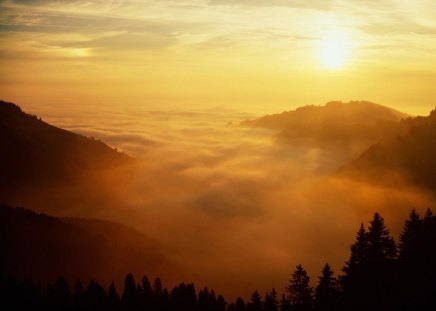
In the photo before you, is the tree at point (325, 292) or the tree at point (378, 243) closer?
the tree at point (378, 243)

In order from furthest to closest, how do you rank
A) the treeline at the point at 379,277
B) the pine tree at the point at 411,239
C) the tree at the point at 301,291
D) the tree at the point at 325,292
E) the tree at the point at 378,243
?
1. the tree at the point at 301,291
2. the pine tree at the point at 411,239
3. the tree at the point at 325,292
4. the tree at the point at 378,243
5. the treeline at the point at 379,277

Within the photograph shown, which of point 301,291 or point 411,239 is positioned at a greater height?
point 411,239

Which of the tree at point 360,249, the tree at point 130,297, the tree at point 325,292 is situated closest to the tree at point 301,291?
the tree at point 325,292

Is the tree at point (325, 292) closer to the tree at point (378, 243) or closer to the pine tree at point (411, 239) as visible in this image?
the tree at point (378, 243)

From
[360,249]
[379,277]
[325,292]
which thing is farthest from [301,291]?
[379,277]

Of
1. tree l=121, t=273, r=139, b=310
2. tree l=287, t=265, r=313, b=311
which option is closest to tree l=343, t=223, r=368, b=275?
tree l=287, t=265, r=313, b=311

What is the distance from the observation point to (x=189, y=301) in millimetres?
70500

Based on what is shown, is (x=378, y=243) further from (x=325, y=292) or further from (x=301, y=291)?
(x=301, y=291)

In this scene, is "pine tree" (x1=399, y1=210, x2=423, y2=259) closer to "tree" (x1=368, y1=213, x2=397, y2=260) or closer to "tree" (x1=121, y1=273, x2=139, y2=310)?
"tree" (x1=368, y1=213, x2=397, y2=260)

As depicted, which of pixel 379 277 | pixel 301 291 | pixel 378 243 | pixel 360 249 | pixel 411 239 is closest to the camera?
pixel 379 277

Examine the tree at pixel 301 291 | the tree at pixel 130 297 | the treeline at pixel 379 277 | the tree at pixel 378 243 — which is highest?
the tree at pixel 378 243

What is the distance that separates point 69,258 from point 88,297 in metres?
144

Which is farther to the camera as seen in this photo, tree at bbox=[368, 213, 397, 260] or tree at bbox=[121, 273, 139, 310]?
tree at bbox=[121, 273, 139, 310]

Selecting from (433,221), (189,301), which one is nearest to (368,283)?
(433,221)
